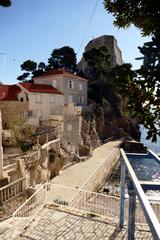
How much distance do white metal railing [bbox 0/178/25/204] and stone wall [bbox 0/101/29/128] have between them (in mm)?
15434

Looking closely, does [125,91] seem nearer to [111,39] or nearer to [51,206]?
[51,206]

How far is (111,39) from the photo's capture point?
240ft

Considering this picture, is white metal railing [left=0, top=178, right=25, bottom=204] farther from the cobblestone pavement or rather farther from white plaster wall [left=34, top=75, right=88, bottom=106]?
white plaster wall [left=34, top=75, right=88, bottom=106]

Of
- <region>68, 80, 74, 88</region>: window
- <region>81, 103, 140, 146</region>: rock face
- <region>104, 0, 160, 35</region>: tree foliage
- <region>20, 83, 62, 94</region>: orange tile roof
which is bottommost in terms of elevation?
<region>81, 103, 140, 146</region>: rock face

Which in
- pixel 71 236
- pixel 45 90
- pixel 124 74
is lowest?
pixel 71 236

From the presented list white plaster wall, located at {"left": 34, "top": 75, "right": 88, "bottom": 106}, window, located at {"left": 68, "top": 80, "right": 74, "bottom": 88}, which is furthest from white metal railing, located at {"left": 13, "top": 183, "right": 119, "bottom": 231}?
window, located at {"left": 68, "top": 80, "right": 74, "bottom": 88}

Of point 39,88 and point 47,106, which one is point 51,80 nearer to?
point 39,88

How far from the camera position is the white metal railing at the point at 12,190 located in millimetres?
12648

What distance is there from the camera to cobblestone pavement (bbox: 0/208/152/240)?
8602 millimetres

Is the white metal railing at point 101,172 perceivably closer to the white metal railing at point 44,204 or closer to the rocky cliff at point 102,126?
the white metal railing at point 44,204

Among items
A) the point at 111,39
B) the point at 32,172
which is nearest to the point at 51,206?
the point at 32,172

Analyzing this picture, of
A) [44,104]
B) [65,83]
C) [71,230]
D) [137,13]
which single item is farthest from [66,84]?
[137,13]

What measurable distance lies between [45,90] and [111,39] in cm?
4470

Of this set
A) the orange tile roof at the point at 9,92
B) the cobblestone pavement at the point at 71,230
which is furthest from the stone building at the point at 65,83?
the cobblestone pavement at the point at 71,230
